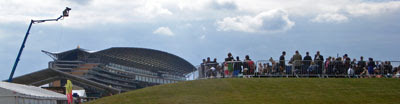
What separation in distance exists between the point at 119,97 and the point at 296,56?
34.6 ft

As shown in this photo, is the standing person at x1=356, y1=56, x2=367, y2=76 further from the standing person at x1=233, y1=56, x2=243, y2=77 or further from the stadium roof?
the stadium roof

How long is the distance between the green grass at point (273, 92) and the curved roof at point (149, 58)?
11083cm

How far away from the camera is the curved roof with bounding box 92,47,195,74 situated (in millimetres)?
142200

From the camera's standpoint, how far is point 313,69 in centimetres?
3148

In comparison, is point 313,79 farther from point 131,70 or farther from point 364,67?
point 131,70

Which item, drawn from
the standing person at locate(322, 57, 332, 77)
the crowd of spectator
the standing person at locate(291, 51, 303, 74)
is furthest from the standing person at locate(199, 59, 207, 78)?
the standing person at locate(322, 57, 332, 77)

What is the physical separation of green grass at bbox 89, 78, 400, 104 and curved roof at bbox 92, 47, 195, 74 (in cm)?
11083

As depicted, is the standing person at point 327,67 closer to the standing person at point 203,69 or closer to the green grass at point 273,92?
the green grass at point 273,92

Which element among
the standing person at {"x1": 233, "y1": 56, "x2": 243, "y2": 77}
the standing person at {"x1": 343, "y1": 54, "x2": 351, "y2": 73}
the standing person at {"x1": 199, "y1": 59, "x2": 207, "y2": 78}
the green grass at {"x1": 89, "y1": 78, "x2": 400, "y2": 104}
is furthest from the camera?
the standing person at {"x1": 199, "y1": 59, "x2": 207, "y2": 78}

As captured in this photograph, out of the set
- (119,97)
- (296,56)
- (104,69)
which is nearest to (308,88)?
(296,56)

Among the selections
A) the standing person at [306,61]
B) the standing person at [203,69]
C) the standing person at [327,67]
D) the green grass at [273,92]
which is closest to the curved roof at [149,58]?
the standing person at [203,69]

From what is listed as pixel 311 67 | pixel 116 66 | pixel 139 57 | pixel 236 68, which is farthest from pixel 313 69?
pixel 139 57

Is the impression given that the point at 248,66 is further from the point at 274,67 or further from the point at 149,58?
the point at 149,58

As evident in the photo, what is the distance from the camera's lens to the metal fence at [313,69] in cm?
3106
